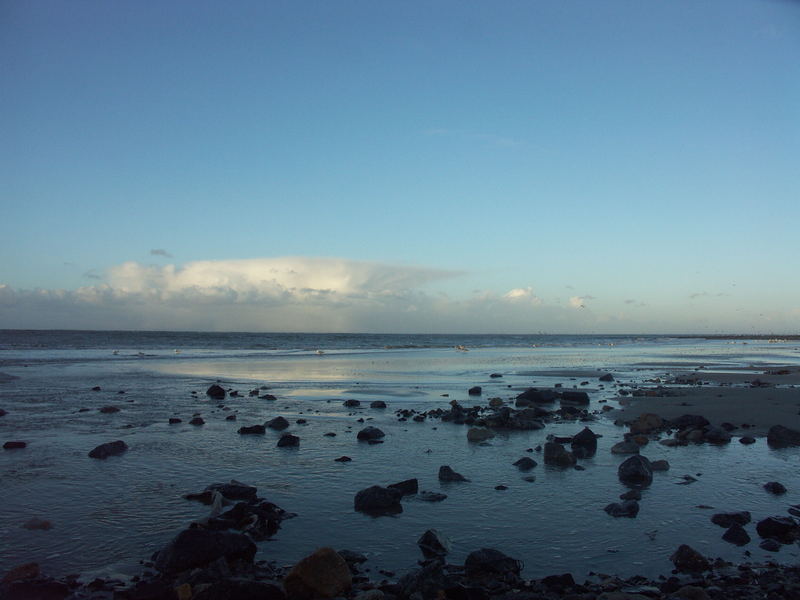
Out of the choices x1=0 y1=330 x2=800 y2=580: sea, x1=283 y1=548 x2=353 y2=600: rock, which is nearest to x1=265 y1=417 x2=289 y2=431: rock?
x1=0 y1=330 x2=800 y2=580: sea

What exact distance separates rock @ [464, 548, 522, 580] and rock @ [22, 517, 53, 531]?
22.3 ft

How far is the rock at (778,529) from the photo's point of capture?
903cm

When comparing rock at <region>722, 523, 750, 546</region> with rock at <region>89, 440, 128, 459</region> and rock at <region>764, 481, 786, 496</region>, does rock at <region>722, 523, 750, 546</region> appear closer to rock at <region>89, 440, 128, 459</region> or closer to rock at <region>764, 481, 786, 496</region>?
rock at <region>764, 481, 786, 496</region>

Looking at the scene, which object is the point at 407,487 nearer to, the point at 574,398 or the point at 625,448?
the point at 625,448

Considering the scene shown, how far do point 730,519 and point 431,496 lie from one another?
5124 millimetres

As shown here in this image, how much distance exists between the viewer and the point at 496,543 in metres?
8.80

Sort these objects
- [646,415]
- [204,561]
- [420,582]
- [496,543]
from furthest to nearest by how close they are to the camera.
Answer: [646,415] → [496,543] → [204,561] → [420,582]

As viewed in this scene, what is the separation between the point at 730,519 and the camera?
31.8 feet

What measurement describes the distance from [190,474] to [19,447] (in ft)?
19.9

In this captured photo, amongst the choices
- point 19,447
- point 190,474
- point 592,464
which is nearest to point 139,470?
point 190,474

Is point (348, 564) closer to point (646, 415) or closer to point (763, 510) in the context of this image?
point (763, 510)

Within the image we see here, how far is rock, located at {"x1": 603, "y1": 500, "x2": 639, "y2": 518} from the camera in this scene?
32.9 feet

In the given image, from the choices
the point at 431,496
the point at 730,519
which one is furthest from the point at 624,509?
the point at 431,496

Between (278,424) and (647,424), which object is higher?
(647,424)
